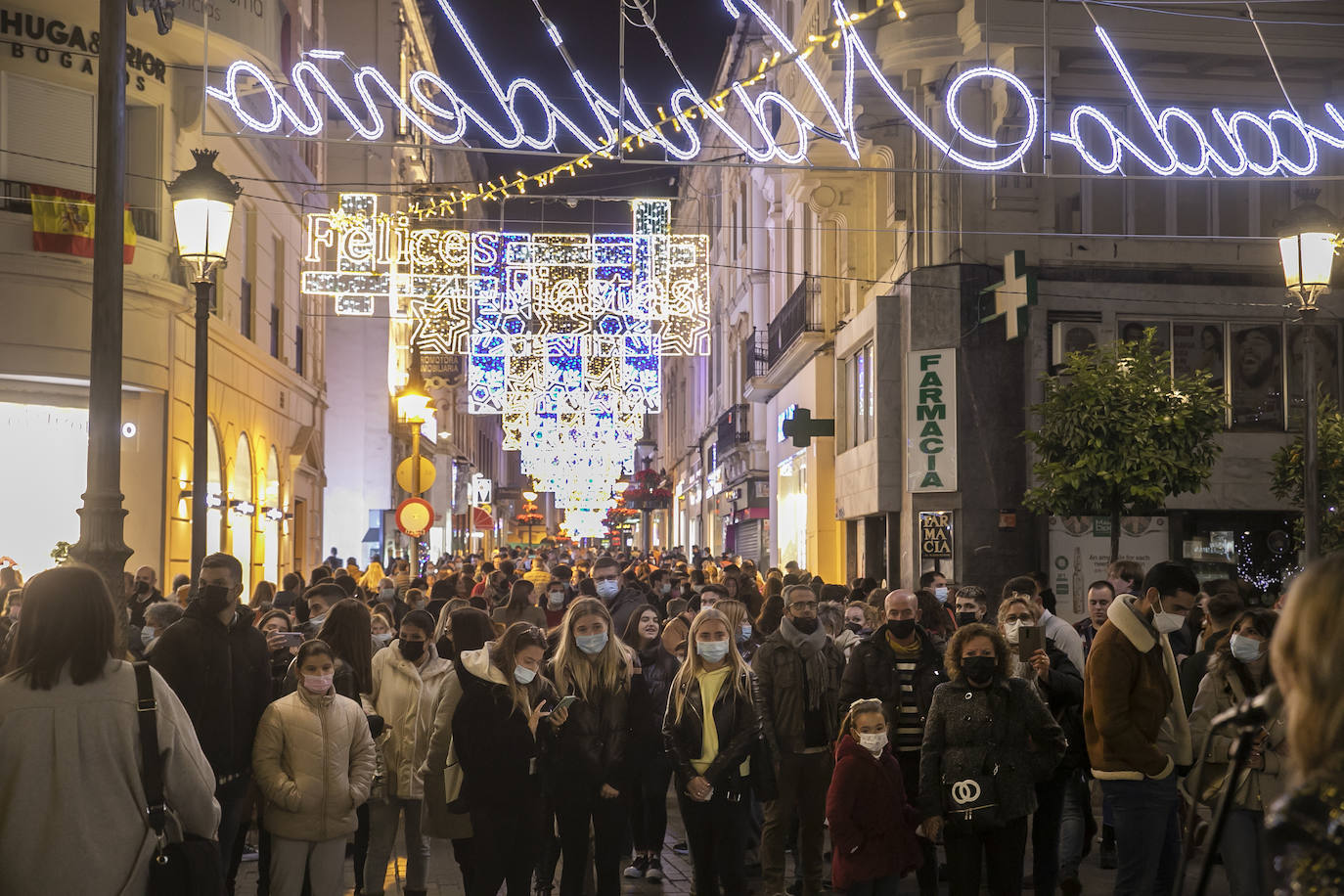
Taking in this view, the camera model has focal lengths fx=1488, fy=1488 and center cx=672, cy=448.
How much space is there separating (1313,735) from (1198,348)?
72.2 feet

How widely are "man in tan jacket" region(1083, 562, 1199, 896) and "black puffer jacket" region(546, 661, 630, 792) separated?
8.72 ft

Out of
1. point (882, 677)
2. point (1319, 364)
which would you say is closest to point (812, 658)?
point (882, 677)

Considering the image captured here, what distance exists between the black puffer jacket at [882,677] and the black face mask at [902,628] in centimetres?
9

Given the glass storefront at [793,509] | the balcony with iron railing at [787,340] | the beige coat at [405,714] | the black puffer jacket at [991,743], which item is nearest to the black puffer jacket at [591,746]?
the beige coat at [405,714]

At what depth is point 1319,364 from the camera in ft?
77.8

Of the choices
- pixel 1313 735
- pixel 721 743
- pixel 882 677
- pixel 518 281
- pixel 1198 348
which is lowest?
pixel 721 743

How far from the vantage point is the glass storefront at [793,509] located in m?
33.8

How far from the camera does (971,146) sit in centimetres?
2353

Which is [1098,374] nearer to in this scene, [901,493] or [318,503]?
[901,493]

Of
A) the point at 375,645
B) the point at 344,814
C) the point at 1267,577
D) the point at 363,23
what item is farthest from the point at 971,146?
the point at 363,23

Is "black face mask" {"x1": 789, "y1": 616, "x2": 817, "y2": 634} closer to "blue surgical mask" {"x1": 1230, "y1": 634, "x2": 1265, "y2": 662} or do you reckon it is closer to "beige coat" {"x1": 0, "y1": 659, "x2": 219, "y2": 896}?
"blue surgical mask" {"x1": 1230, "y1": 634, "x2": 1265, "y2": 662}

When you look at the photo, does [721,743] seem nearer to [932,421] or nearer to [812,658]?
[812,658]

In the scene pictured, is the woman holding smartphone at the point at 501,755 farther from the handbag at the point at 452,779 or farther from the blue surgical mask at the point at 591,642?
the blue surgical mask at the point at 591,642

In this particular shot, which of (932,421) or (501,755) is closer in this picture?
(501,755)
